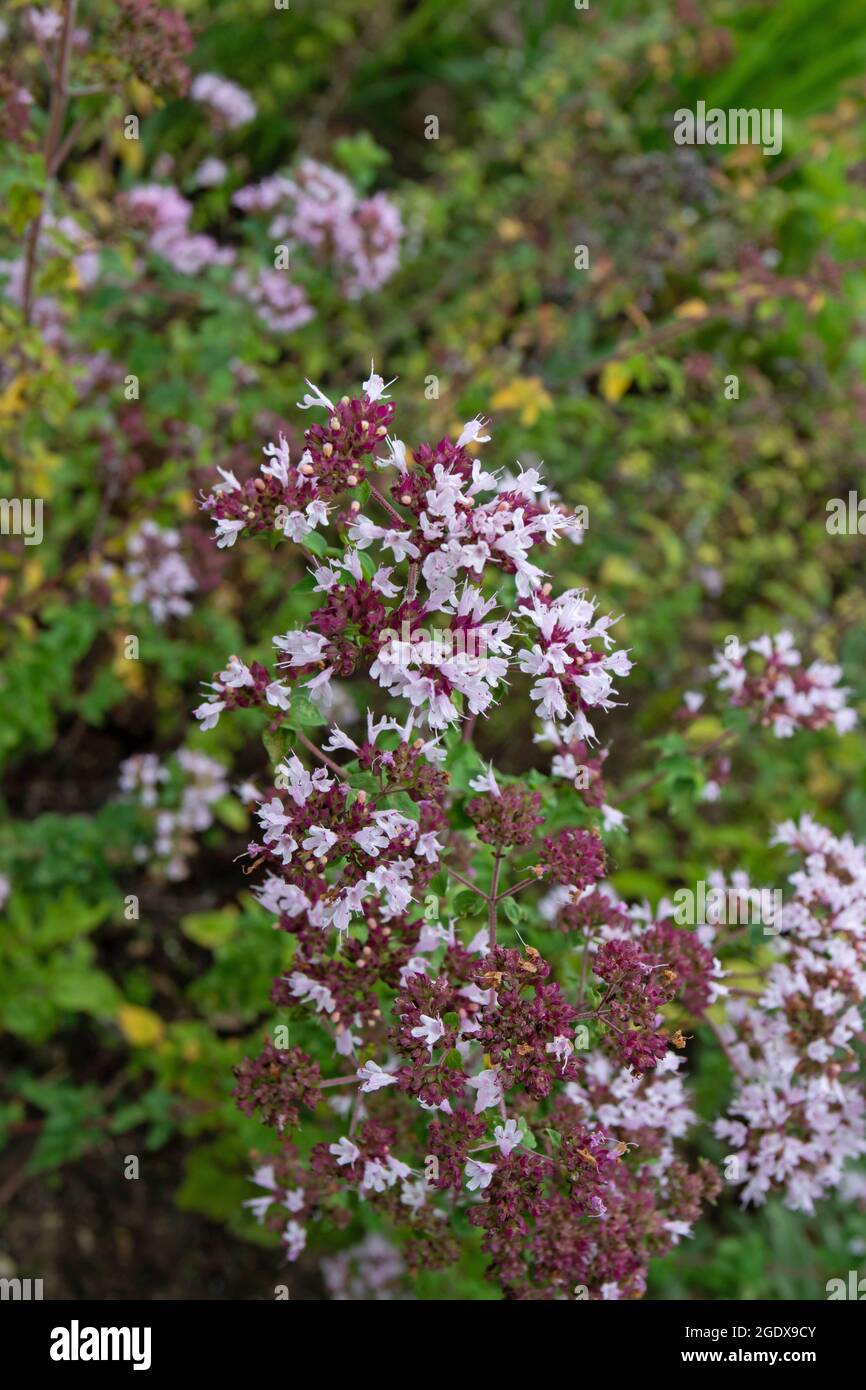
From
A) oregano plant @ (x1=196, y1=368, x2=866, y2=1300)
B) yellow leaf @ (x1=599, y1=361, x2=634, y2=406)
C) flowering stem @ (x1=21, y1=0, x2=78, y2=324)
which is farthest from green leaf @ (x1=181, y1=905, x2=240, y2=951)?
yellow leaf @ (x1=599, y1=361, x2=634, y2=406)

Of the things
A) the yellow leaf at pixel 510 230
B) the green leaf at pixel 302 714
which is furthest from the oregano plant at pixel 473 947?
the yellow leaf at pixel 510 230

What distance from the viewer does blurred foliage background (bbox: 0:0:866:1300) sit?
3092mm

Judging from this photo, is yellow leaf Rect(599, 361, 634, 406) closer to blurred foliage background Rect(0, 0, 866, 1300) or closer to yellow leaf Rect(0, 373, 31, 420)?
blurred foliage background Rect(0, 0, 866, 1300)

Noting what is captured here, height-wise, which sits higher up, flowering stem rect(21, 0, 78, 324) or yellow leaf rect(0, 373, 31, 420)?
flowering stem rect(21, 0, 78, 324)

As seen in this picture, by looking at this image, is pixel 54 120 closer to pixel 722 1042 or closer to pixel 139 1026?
pixel 139 1026

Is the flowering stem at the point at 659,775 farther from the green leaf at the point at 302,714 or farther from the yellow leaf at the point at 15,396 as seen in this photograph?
the yellow leaf at the point at 15,396

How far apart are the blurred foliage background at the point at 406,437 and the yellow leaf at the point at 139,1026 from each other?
0.01 m

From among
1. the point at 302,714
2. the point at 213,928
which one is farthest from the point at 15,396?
the point at 302,714

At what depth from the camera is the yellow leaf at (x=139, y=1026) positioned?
10.2ft

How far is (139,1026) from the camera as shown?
123 inches

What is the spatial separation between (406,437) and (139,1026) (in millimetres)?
2154

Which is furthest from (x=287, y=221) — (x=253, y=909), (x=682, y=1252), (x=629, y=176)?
(x=682, y=1252)

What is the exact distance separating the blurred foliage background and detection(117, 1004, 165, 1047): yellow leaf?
0.4 inches

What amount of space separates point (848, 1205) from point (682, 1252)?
57 centimetres
